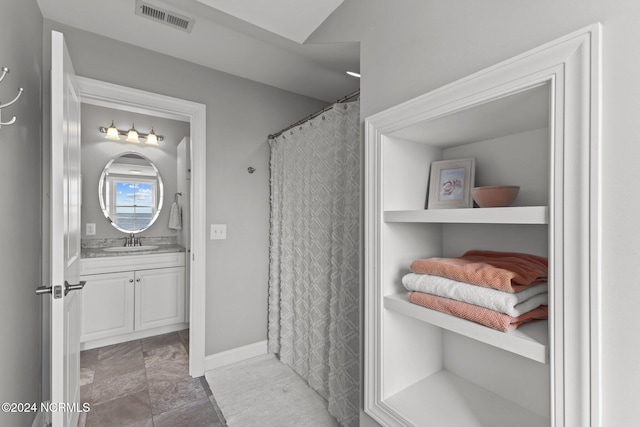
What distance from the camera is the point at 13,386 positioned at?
51.1 inches

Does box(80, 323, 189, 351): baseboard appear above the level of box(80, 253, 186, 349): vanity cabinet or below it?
below

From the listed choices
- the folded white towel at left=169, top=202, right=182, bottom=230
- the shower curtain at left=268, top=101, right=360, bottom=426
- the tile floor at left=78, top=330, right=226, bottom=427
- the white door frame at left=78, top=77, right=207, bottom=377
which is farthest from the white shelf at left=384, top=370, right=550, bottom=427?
the folded white towel at left=169, top=202, right=182, bottom=230

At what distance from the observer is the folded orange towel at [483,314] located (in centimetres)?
76

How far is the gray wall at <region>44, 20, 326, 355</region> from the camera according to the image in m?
2.29

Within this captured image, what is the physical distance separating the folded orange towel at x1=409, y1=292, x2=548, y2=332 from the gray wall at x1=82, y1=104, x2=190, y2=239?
12.0 feet

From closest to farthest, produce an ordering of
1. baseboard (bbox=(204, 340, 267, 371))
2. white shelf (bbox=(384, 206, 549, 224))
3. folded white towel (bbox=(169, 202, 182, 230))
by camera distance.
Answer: white shelf (bbox=(384, 206, 549, 224)) → baseboard (bbox=(204, 340, 267, 371)) → folded white towel (bbox=(169, 202, 182, 230))

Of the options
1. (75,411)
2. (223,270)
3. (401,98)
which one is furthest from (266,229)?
(401,98)

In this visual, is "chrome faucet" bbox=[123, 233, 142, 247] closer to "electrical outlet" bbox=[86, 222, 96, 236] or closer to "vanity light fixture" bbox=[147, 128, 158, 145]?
"electrical outlet" bbox=[86, 222, 96, 236]

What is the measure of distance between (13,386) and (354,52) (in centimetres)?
245

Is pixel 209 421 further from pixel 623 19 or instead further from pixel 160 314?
pixel 623 19

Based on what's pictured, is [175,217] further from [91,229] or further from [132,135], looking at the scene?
[132,135]

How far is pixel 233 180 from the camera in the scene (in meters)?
2.50

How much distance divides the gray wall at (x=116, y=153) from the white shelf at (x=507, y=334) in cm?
360

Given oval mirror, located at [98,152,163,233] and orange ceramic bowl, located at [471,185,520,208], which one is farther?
oval mirror, located at [98,152,163,233]
